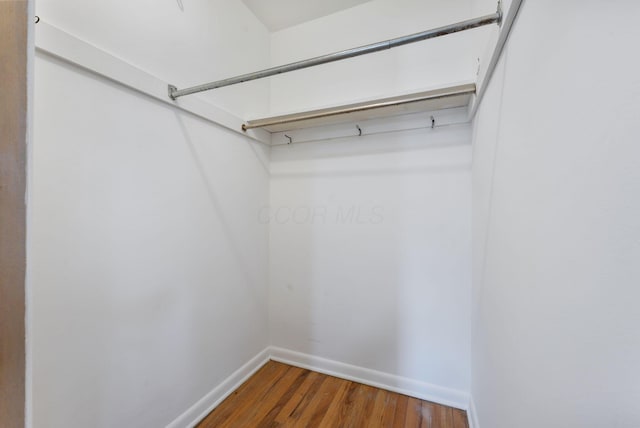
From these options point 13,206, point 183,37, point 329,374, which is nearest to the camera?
point 13,206

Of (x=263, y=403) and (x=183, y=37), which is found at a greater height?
(x=183, y=37)

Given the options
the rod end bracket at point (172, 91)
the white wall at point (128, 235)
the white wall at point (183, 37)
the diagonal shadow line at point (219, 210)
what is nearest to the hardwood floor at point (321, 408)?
the white wall at point (128, 235)

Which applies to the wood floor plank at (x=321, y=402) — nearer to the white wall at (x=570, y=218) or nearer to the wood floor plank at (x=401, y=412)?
the wood floor plank at (x=401, y=412)

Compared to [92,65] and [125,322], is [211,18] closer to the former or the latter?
[92,65]

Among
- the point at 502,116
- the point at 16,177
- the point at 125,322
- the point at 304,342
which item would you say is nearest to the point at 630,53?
the point at 502,116

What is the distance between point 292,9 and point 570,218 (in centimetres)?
229

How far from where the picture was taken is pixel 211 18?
5.38 feet

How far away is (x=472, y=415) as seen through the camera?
1.47m

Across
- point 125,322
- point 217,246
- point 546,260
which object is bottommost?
point 125,322

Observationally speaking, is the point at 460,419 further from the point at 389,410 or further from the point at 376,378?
the point at 376,378

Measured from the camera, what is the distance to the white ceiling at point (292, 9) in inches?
Answer: 74.2

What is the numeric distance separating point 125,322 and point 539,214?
1638mm

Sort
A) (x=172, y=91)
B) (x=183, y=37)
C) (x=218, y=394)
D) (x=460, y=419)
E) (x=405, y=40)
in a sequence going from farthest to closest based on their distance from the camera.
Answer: (x=218, y=394)
(x=460, y=419)
(x=183, y=37)
(x=172, y=91)
(x=405, y=40)

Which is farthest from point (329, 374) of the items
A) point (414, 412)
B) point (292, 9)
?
point (292, 9)
